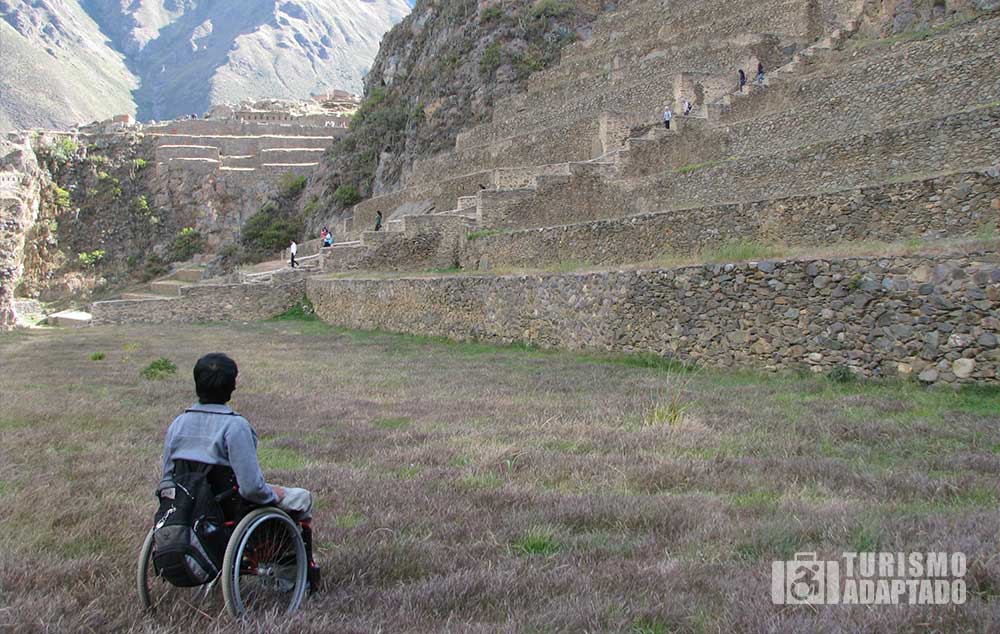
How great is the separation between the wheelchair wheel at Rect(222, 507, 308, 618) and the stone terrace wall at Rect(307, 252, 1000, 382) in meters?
7.51

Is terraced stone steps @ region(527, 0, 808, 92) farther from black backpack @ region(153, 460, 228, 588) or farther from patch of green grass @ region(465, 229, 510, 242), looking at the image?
black backpack @ region(153, 460, 228, 588)

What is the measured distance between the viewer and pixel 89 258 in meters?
47.2

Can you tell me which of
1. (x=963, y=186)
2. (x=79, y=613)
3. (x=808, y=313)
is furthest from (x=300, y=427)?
(x=963, y=186)

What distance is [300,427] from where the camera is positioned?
7.42 meters

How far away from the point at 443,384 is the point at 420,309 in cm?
817

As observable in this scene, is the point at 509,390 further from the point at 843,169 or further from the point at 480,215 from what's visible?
the point at 480,215

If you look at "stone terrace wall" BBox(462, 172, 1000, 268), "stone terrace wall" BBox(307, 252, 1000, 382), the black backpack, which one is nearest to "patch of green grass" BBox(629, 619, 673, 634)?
the black backpack

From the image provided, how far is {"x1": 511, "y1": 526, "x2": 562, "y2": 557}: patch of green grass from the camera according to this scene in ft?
12.5

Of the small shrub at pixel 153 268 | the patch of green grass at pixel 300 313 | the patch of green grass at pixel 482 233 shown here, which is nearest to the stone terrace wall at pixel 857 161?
the patch of green grass at pixel 482 233

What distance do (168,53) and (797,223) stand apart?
164559mm

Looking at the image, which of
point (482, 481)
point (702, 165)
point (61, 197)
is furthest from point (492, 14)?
point (482, 481)

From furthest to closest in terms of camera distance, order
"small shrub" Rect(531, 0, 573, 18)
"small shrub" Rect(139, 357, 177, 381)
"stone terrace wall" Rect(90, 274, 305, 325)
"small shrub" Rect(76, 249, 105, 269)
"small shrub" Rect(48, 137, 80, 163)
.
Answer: "small shrub" Rect(48, 137, 80, 163), "small shrub" Rect(76, 249, 105, 269), "small shrub" Rect(531, 0, 573, 18), "stone terrace wall" Rect(90, 274, 305, 325), "small shrub" Rect(139, 357, 177, 381)

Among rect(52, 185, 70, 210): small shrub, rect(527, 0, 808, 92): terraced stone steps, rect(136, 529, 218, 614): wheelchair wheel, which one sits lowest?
rect(136, 529, 218, 614): wheelchair wheel

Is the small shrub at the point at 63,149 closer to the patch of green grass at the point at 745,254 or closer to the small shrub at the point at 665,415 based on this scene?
the patch of green grass at the point at 745,254
